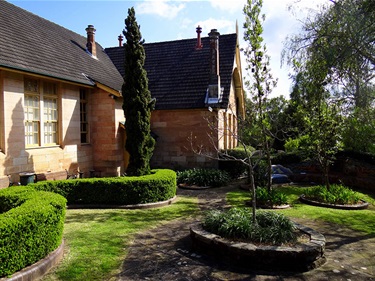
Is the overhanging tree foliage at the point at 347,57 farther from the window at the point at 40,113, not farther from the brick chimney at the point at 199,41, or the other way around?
the brick chimney at the point at 199,41

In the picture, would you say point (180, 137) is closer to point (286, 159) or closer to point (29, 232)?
point (286, 159)

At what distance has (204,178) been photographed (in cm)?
1564

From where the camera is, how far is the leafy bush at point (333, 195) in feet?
38.3

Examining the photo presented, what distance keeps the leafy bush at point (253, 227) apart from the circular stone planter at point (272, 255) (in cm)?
32

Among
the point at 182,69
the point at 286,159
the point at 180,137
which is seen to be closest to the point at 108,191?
the point at 180,137

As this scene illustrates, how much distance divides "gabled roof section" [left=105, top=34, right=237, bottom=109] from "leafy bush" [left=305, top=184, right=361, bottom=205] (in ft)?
23.5

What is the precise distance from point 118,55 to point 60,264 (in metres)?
19.5

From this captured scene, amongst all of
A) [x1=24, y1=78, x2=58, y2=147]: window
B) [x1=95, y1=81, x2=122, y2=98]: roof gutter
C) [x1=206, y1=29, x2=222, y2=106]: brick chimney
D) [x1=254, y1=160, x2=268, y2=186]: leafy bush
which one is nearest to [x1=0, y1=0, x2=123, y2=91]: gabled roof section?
[x1=95, y1=81, x2=122, y2=98]: roof gutter

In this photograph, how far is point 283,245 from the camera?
20.3 ft

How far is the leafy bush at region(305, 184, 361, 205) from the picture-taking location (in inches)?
460

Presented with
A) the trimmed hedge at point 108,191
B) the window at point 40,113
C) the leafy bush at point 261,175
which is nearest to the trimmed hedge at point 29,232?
the trimmed hedge at point 108,191

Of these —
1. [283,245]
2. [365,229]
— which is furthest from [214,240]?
[365,229]

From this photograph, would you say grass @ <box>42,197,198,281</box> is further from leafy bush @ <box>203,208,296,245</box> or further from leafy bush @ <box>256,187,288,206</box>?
leafy bush @ <box>256,187,288,206</box>

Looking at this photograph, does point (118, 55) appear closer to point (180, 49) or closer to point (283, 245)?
point (180, 49)
